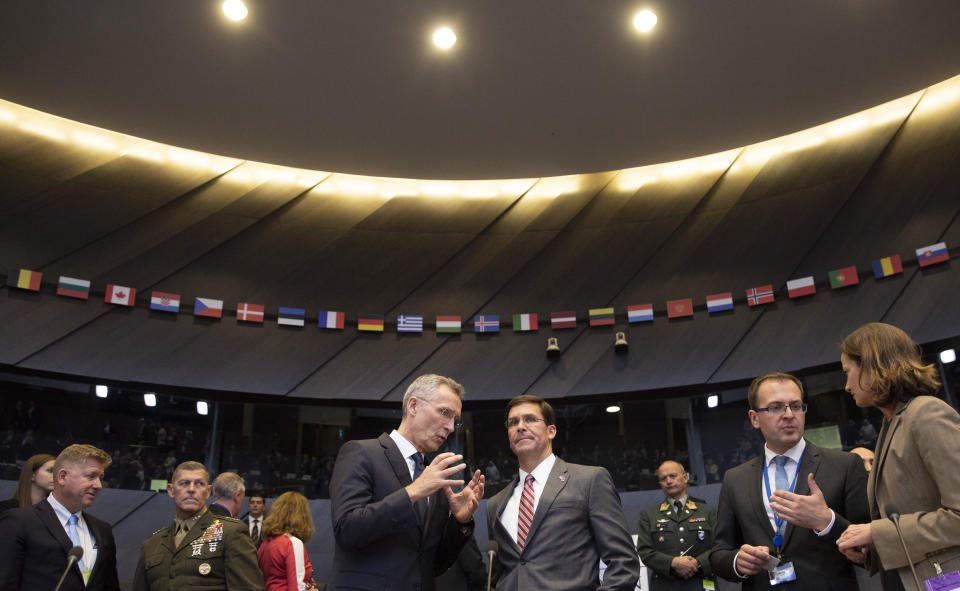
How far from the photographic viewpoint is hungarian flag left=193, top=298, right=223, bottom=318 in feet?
30.1

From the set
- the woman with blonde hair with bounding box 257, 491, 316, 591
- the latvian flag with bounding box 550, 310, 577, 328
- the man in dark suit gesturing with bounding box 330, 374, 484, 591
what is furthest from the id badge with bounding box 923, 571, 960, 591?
the latvian flag with bounding box 550, 310, 577, 328

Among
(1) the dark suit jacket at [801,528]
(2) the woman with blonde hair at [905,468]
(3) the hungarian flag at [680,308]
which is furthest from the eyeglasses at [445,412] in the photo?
(3) the hungarian flag at [680,308]

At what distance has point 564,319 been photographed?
381 inches

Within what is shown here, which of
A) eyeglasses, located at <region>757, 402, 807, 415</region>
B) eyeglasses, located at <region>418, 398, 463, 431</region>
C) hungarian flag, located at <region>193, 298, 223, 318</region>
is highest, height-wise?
hungarian flag, located at <region>193, 298, 223, 318</region>

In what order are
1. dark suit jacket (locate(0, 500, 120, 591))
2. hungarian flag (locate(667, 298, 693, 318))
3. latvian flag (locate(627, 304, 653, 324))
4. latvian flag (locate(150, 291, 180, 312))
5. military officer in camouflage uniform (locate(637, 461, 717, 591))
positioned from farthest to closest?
latvian flag (locate(627, 304, 653, 324))
hungarian flag (locate(667, 298, 693, 318))
latvian flag (locate(150, 291, 180, 312))
military officer in camouflage uniform (locate(637, 461, 717, 591))
dark suit jacket (locate(0, 500, 120, 591))

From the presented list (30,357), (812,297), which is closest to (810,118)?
(812,297)

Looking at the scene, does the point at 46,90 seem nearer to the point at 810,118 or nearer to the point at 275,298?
the point at 275,298

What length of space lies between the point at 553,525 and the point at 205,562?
5.80ft

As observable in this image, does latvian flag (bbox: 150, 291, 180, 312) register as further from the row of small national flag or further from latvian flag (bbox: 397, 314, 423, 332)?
latvian flag (bbox: 397, 314, 423, 332)

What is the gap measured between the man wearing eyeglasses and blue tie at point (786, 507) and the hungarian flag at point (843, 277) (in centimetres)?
663

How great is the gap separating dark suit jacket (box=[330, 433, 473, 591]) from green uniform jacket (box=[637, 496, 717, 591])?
2.33 m

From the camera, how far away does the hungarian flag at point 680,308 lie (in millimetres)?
9328

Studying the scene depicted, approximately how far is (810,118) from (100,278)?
29.4 ft

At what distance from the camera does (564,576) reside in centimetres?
243
